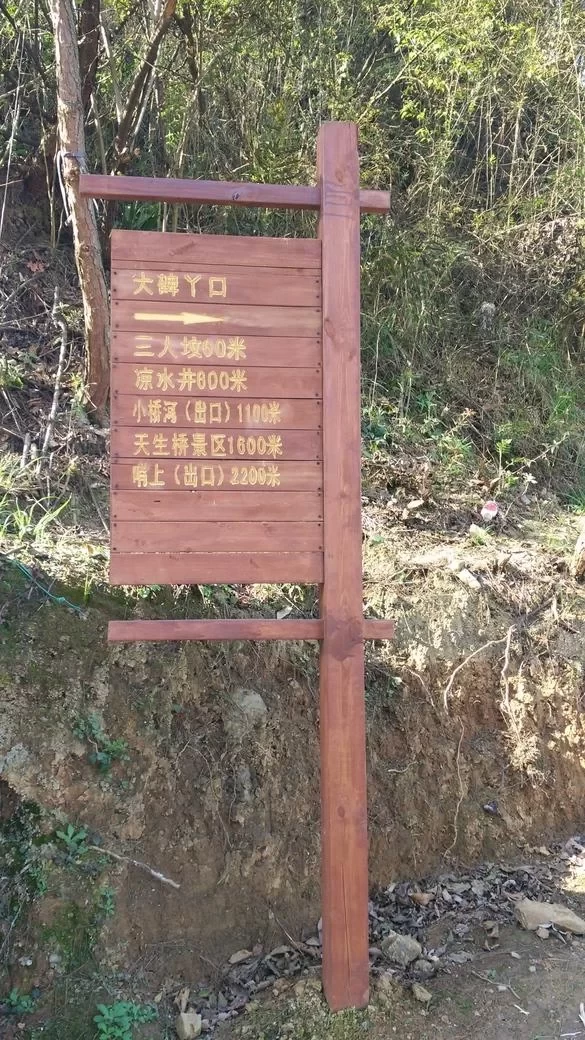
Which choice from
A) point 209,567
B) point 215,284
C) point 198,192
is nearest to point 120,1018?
point 209,567

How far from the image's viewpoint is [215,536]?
2688 mm

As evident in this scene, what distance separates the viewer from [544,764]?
14.0 ft

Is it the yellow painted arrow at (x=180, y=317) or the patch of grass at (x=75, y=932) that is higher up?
the yellow painted arrow at (x=180, y=317)

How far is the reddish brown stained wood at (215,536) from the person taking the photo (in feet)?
8.66

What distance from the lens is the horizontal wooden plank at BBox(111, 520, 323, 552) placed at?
2639 mm

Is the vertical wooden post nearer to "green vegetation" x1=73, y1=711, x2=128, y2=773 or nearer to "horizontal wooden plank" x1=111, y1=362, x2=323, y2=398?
"horizontal wooden plank" x1=111, y1=362, x2=323, y2=398

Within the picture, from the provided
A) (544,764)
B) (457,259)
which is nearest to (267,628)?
(544,764)

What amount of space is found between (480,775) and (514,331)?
4.49 m

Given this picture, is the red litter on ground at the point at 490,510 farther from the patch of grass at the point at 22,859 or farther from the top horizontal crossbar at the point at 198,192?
the patch of grass at the point at 22,859

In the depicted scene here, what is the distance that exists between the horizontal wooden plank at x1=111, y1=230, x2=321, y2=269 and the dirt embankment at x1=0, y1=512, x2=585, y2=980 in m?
1.57

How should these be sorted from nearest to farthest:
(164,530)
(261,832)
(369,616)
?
(164,530) < (261,832) < (369,616)

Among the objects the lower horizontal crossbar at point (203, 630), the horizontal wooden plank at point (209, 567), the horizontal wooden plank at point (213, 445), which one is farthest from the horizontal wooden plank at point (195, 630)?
the horizontal wooden plank at point (213, 445)

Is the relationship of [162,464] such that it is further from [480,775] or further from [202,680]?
[480,775]

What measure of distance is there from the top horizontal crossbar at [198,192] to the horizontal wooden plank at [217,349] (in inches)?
20.8
